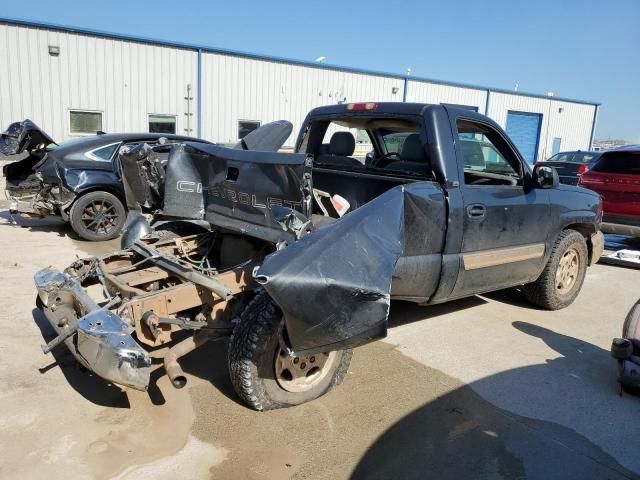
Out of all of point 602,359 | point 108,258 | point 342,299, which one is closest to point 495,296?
point 602,359

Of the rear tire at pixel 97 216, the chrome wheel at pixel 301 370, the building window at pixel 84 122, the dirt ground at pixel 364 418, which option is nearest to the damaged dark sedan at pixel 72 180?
the rear tire at pixel 97 216

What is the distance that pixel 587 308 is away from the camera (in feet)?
18.6

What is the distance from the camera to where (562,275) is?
5.46m

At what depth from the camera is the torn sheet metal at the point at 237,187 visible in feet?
11.1

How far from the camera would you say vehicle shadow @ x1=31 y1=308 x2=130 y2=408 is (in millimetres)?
3393

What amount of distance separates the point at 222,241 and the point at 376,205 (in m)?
1.86

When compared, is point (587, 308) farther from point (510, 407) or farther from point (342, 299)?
point (342, 299)

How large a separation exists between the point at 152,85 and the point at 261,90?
353 cm

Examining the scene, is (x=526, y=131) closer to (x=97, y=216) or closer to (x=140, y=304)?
(x=97, y=216)

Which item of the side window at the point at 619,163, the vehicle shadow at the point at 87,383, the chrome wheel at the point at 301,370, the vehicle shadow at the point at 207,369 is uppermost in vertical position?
the side window at the point at 619,163

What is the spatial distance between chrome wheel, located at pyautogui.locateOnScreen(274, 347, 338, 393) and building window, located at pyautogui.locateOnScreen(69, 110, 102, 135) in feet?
42.4

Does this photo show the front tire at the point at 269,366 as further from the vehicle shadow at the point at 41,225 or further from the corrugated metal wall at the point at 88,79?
the corrugated metal wall at the point at 88,79

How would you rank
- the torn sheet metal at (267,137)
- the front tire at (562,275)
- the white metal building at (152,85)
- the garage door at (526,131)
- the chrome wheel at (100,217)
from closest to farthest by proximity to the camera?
the torn sheet metal at (267,137) → the front tire at (562,275) → the chrome wheel at (100,217) → the white metal building at (152,85) → the garage door at (526,131)

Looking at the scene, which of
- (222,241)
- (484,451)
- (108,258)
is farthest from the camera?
(222,241)
